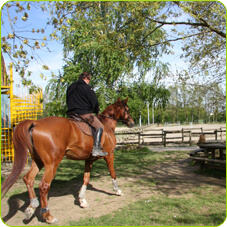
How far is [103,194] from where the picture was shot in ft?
18.8

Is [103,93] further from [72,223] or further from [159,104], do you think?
[72,223]

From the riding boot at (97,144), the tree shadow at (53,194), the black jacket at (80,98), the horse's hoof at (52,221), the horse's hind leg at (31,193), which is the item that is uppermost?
the black jacket at (80,98)

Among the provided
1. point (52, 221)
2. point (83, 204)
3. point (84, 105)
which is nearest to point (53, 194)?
point (83, 204)

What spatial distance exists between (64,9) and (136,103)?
1543cm

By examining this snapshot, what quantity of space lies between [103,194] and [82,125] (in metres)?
2.17

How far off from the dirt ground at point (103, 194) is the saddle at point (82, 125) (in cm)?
171

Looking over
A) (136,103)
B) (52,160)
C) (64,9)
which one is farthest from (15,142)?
(136,103)

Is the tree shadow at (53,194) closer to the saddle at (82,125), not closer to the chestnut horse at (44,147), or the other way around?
the chestnut horse at (44,147)

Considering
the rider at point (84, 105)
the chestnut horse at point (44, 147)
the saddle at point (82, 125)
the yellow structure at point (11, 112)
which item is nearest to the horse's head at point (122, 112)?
the rider at point (84, 105)

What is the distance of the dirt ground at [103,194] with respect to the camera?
445cm

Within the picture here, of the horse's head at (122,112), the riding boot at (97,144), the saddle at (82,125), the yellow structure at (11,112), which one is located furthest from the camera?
the yellow structure at (11,112)

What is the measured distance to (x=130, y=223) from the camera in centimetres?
396

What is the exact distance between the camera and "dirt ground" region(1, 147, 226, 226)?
4449 millimetres

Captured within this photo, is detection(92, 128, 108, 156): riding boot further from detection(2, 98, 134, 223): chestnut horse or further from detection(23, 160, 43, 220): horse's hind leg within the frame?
detection(23, 160, 43, 220): horse's hind leg
